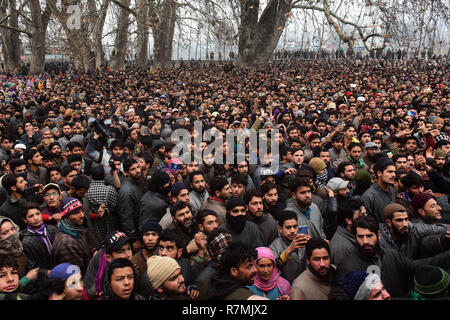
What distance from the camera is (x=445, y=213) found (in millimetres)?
3639

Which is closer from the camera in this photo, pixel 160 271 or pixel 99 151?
pixel 160 271

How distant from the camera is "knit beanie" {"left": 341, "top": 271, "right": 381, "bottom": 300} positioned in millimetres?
2051

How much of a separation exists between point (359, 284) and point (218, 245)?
1072 mm

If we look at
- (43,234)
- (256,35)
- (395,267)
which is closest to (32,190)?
(43,234)

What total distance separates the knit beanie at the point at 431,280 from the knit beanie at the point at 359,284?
366mm

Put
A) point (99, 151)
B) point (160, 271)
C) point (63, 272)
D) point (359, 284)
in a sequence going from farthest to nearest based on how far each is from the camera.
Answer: point (99, 151) → point (160, 271) → point (63, 272) → point (359, 284)

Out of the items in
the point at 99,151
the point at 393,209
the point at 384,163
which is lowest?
the point at 393,209

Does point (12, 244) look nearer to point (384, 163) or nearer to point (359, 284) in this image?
point (359, 284)

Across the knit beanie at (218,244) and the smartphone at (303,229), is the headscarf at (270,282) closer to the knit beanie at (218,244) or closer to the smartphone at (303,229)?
the knit beanie at (218,244)

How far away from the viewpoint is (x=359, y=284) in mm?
2104

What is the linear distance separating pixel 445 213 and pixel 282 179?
1.80m

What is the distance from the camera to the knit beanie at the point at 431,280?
215cm

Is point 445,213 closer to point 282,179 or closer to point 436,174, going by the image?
point 436,174
